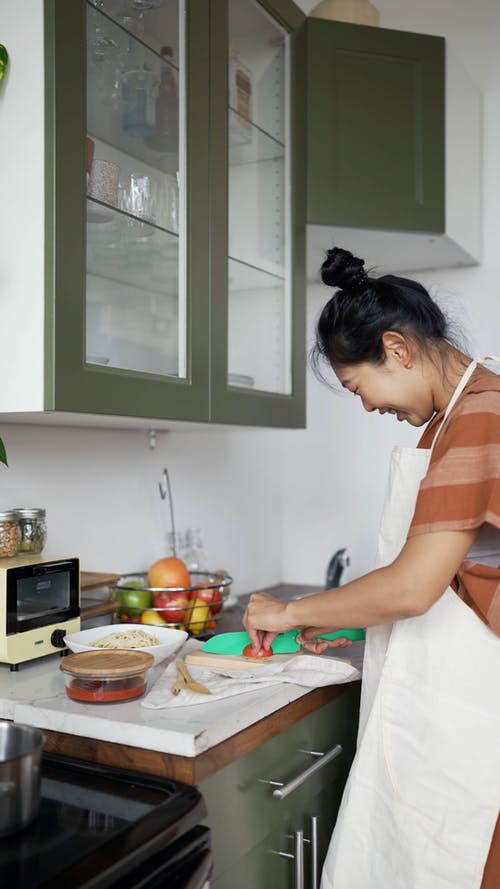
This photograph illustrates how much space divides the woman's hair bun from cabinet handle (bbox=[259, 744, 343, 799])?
72cm

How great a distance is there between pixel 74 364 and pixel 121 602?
0.67 m

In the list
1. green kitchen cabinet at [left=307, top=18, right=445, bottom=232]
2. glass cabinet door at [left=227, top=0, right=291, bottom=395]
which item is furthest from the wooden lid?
green kitchen cabinet at [left=307, top=18, right=445, bottom=232]

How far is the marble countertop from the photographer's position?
1074 mm

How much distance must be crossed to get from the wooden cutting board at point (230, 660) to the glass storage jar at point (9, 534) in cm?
35

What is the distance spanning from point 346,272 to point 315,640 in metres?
0.62

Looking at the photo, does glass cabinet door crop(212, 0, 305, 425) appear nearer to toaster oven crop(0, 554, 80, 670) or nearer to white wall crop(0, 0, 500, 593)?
white wall crop(0, 0, 500, 593)

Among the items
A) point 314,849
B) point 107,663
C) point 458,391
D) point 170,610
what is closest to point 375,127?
point 458,391

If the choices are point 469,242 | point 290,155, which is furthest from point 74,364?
point 469,242

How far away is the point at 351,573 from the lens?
8.49 feet

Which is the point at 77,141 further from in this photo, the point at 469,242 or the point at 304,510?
the point at 304,510

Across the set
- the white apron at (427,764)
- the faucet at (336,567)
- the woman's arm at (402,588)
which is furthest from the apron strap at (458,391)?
the faucet at (336,567)

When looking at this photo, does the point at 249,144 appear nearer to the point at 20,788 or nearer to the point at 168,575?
the point at 168,575

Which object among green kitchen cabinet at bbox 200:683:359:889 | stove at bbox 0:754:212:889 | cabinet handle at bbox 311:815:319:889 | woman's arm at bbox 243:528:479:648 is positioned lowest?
cabinet handle at bbox 311:815:319:889

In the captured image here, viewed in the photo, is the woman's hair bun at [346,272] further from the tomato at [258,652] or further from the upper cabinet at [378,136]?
the upper cabinet at [378,136]
